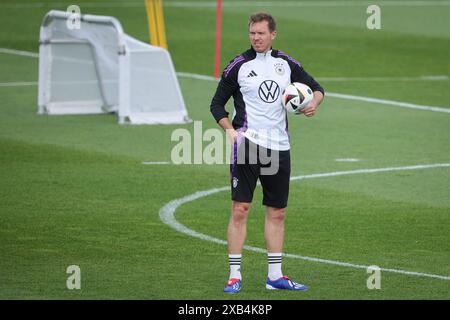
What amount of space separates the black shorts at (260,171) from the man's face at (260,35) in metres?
0.78

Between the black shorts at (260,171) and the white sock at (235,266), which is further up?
the black shorts at (260,171)

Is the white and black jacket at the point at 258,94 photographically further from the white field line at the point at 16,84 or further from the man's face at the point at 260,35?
the white field line at the point at 16,84

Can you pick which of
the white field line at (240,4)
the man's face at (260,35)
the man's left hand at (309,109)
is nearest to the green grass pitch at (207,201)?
the man's left hand at (309,109)

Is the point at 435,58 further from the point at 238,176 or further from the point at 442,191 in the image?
the point at 238,176

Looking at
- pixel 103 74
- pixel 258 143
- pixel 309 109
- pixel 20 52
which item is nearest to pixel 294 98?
pixel 309 109

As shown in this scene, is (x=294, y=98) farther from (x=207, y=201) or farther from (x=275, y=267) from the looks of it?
(x=207, y=201)

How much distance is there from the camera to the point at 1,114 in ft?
69.3

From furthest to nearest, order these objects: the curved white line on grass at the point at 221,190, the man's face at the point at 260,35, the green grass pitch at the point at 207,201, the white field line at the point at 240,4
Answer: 1. the white field line at the point at 240,4
2. the curved white line on grass at the point at 221,190
3. the green grass pitch at the point at 207,201
4. the man's face at the point at 260,35

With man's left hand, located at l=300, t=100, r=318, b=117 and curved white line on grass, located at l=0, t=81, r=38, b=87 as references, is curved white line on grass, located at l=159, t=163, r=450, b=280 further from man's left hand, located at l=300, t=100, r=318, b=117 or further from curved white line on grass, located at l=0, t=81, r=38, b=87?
curved white line on grass, located at l=0, t=81, r=38, b=87

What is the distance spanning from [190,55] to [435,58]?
563 centimetres

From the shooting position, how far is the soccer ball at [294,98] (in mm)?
10453

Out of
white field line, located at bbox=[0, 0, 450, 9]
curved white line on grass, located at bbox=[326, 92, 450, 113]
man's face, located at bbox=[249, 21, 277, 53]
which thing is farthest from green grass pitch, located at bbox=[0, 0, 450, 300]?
white field line, located at bbox=[0, 0, 450, 9]
